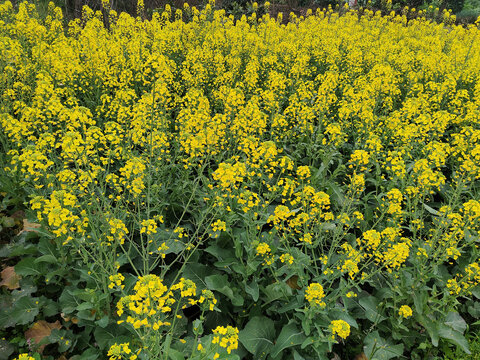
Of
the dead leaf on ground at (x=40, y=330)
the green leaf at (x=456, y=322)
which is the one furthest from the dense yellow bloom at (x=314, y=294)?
the dead leaf on ground at (x=40, y=330)

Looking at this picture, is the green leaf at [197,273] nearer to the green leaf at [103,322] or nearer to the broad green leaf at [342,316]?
the green leaf at [103,322]

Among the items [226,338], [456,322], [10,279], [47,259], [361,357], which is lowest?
[361,357]

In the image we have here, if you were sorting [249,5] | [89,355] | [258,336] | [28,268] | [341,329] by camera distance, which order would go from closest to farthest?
[341,329]
[89,355]
[258,336]
[28,268]
[249,5]

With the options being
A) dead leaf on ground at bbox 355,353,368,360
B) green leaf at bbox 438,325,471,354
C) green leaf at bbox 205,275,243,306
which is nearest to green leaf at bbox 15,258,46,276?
green leaf at bbox 205,275,243,306

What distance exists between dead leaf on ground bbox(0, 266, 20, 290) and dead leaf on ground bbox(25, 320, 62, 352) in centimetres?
49

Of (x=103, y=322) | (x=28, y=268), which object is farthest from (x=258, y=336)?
(x=28, y=268)

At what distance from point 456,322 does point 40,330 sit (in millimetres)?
3744

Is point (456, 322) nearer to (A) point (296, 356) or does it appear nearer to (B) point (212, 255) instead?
(A) point (296, 356)

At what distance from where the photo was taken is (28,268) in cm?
306

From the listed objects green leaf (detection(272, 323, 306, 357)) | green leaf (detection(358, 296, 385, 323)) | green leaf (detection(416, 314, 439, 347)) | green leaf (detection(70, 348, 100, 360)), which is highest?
green leaf (detection(272, 323, 306, 357))

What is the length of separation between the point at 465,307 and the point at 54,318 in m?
4.06

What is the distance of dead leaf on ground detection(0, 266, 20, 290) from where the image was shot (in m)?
3.14

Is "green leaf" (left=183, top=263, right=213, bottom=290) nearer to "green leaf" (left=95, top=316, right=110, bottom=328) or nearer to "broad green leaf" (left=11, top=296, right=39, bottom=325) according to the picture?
"green leaf" (left=95, top=316, right=110, bottom=328)

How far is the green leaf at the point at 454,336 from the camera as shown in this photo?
120 inches
